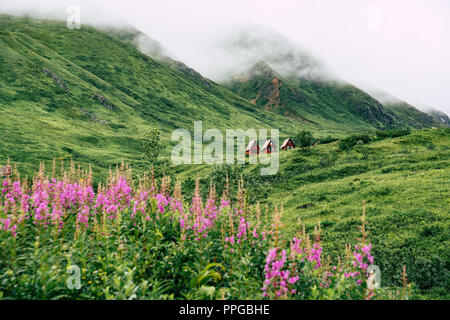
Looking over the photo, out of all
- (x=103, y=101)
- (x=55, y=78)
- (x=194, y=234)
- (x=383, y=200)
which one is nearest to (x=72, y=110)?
(x=103, y=101)

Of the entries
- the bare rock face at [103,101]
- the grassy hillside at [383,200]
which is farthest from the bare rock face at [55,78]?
the grassy hillside at [383,200]

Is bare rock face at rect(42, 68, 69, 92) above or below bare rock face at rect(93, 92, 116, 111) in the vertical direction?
above

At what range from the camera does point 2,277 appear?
5773 millimetres

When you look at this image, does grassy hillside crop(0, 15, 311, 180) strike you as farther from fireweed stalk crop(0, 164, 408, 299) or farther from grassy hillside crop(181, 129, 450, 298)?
fireweed stalk crop(0, 164, 408, 299)

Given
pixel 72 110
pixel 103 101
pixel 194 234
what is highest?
pixel 103 101

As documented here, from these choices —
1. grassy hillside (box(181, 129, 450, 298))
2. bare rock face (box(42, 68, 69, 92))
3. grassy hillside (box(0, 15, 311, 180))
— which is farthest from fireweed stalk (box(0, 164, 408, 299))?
bare rock face (box(42, 68, 69, 92))

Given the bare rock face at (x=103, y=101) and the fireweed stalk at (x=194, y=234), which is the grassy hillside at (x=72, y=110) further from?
the fireweed stalk at (x=194, y=234)

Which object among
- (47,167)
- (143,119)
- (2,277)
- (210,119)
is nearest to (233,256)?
(2,277)

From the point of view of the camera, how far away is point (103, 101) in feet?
483

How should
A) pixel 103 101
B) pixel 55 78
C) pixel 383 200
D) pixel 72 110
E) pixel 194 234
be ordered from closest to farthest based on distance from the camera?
pixel 194 234 → pixel 383 200 → pixel 72 110 → pixel 55 78 → pixel 103 101

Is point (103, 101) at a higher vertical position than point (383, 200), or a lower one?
higher

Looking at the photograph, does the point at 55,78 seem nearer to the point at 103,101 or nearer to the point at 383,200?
the point at 103,101

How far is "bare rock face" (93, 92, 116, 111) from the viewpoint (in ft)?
478
